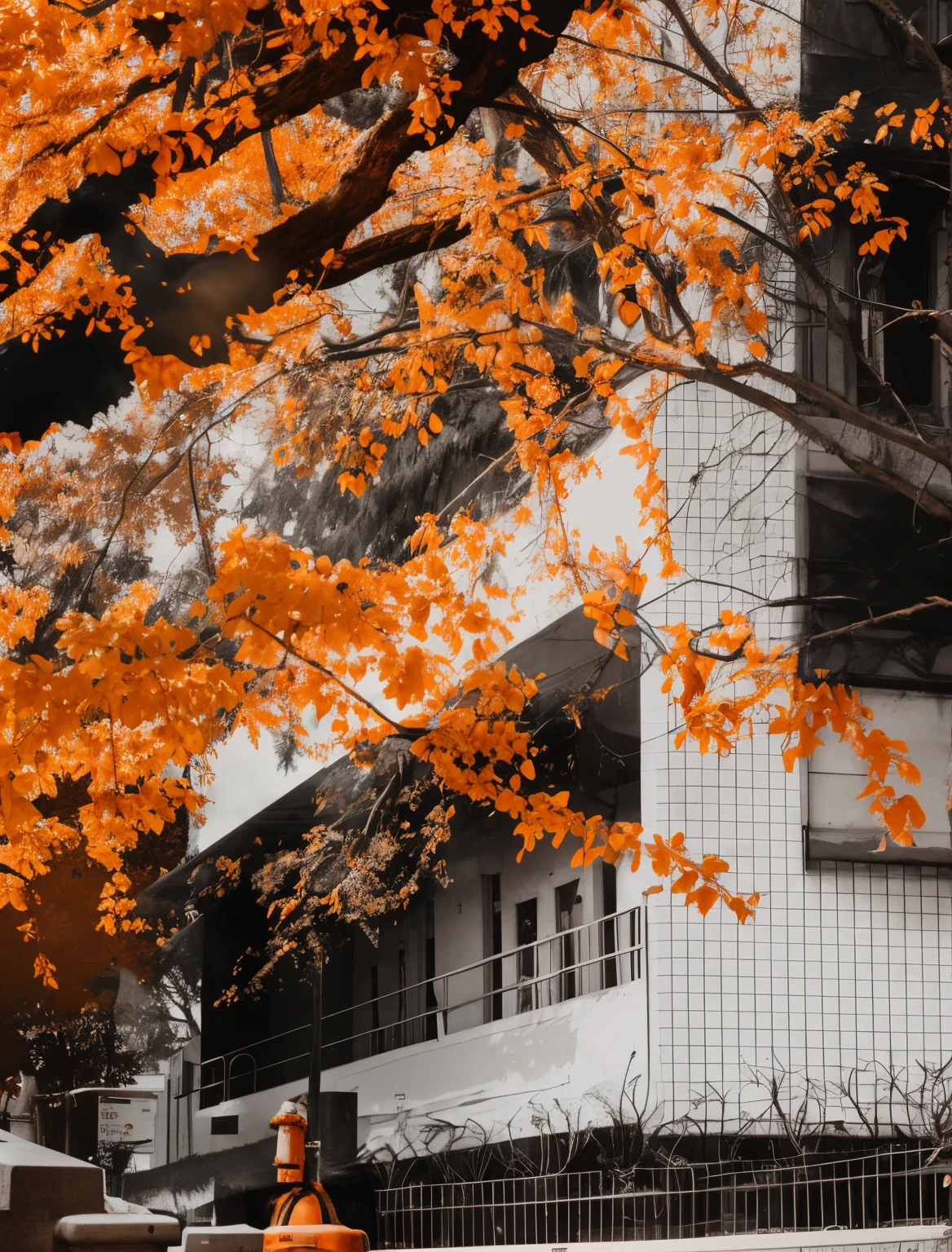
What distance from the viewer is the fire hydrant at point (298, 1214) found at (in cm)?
184

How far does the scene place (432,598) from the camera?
2959mm

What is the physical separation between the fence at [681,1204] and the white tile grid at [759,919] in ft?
0.36

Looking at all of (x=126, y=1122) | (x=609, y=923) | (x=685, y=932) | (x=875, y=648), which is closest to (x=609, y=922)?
(x=609, y=923)

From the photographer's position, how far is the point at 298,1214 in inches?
75.0

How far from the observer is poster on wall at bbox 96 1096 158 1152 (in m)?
2.82

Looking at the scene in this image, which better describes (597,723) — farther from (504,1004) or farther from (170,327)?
(170,327)

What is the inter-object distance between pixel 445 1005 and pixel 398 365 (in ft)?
4.72

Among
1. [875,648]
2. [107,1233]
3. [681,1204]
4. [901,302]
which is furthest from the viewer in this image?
[901,302]

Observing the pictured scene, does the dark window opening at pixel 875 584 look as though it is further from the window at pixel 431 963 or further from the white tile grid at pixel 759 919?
the window at pixel 431 963

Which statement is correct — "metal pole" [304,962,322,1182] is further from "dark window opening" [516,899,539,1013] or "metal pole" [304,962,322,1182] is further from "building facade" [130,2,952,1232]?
"dark window opening" [516,899,539,1013]

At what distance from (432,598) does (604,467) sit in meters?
0.49

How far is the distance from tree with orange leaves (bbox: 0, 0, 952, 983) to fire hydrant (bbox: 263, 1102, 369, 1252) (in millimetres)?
872

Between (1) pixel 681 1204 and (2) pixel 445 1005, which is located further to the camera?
(2) pixel 445 1005

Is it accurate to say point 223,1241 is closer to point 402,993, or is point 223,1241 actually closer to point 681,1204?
point 402,993
